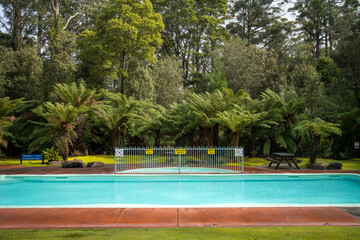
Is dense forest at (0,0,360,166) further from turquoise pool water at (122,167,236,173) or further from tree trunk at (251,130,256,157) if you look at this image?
turquoise pool water at (122,167,236,173)

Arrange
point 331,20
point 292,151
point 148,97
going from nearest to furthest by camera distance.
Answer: point 292,151 < point 148,97 < point 331,20

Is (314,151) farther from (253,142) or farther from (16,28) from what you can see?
(16,28)

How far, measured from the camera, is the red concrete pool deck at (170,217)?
5.96 meters

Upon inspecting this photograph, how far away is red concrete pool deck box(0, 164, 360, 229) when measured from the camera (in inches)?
235

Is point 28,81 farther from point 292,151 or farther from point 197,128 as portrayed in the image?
point 292,151

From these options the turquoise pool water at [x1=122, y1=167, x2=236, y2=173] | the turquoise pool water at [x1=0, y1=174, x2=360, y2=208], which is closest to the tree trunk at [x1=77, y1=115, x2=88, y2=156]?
the turquoise pool water at [x1=0, y1=174, x2=360, y2=208]

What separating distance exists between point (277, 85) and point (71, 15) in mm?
25763

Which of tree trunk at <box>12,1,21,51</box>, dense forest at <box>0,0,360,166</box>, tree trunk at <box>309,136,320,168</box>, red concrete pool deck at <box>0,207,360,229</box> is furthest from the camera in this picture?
tree trunk at <box>12,1,21,51</box>

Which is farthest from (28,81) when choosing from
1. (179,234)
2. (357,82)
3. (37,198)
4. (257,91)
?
(357,82)

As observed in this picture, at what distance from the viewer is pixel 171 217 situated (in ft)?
21.4

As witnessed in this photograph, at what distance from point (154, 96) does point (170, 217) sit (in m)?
18.0

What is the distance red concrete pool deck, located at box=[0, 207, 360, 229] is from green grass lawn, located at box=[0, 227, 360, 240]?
14.8 inches

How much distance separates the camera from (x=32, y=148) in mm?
17062

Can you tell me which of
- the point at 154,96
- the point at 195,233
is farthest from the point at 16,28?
the point at 195,233
